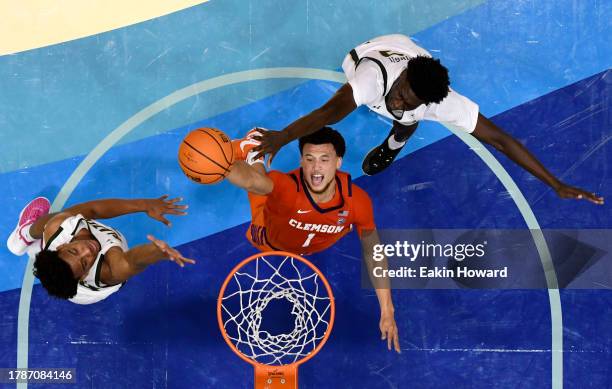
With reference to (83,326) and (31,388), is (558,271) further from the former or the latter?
(31,388)

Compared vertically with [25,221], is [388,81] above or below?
above

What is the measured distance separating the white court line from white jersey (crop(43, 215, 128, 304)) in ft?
2.82

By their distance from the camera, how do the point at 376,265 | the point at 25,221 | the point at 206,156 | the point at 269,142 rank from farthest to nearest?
the point at 376,265
the point at 25,221
the point at 206,156
the point at 269,142

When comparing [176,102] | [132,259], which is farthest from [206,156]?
[176,102]

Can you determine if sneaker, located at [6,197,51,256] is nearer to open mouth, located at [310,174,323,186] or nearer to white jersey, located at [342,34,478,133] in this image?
open mouth, located at [310,174,323,186]

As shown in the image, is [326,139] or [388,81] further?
[326,139]

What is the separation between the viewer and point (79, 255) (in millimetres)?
4434

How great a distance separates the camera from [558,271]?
5.39 metres

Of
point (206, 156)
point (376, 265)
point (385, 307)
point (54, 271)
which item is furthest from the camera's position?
point (376, 265)

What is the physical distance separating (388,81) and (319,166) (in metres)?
0.86

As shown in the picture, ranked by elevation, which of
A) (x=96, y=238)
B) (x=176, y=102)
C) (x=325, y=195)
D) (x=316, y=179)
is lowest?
(x=96, y=238)

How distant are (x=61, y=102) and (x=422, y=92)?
3.28 m

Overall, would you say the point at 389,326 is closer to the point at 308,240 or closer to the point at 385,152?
the point at 308,240

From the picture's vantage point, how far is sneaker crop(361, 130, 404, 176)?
5316 millimetres
